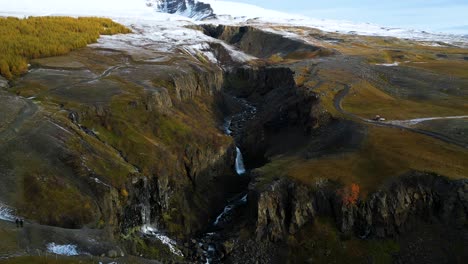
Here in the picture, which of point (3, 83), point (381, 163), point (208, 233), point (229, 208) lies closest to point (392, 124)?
point (381, 163)

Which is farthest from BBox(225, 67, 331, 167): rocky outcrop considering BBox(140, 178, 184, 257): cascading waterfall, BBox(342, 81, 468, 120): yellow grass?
BBox(140, 178, 184, 257): cascading waterfall

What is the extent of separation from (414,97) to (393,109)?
24092 mm

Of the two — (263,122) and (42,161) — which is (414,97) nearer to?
(263,122)

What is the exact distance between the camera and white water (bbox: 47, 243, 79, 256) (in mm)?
46656

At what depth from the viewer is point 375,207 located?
3132 inches

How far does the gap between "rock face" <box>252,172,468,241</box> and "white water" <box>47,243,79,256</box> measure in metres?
40.7

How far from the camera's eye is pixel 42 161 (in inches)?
2810

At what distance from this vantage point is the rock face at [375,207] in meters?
76.9

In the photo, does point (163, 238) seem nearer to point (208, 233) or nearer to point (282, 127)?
point (208, 233)

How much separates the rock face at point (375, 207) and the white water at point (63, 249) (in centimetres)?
4074

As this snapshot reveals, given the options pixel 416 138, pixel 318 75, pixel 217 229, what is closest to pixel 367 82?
pixel 318 75

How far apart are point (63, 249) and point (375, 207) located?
55757 millimetres

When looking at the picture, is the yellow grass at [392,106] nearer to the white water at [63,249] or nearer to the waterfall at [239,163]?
the waterfall at [239,163]

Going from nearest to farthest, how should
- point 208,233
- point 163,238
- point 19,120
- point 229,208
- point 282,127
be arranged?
1. point 163,238
2. point 19,120
3. point 208,233
4. point 229,208
5. point 282,127
